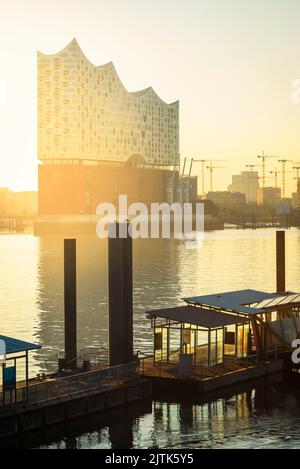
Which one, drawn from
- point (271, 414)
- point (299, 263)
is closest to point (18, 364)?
point (271, 414)

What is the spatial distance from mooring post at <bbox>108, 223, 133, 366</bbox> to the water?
183 cm

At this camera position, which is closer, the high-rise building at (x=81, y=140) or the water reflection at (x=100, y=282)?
the water reflection at (x=100, y=282)

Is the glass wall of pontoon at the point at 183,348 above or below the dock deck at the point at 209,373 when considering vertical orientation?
above

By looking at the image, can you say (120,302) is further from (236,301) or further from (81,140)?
(81,140)

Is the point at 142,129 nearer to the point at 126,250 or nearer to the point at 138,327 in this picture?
the point at 138,327

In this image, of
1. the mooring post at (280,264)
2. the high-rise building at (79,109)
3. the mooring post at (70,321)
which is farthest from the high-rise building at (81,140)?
the mooring post at (70,321)

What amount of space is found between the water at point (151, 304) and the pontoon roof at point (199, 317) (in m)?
2.17

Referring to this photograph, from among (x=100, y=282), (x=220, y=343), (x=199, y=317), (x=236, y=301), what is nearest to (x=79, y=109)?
(x=100, y=282)

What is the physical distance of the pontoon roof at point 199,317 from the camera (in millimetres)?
27816

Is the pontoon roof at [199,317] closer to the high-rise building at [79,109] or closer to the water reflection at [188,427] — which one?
the water reflection at [188,427]

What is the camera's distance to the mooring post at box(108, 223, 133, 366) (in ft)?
86.8

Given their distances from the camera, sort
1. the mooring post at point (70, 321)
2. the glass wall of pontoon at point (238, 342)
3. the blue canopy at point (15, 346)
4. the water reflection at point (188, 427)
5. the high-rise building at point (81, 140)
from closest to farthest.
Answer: the water reflection at point (188, 427) < the blue canopy at point (15, 346) < the mooring post at point (70, 321) < the glass wall of pontoon at point (238, 342) < the high-rise building at point (81, 140)

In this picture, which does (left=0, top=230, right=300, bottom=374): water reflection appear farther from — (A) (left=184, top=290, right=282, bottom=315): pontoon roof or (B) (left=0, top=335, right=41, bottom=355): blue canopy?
(B) (left=0, top=335, right=41, bottom=355): blue canopy

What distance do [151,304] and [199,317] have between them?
2818 cm
